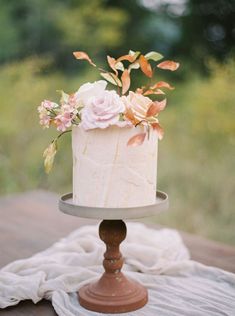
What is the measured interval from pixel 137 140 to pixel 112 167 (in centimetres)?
9

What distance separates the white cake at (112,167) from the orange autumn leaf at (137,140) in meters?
0.03

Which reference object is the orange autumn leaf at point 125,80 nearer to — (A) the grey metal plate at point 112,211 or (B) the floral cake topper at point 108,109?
(B) the floral cake topper at point 108,109

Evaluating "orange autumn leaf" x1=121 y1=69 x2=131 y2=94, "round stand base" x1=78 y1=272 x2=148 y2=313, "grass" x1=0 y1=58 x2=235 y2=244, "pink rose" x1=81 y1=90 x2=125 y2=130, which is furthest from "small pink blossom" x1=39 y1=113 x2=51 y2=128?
"grass" x1=0 y1=58 x2=235 y2=244

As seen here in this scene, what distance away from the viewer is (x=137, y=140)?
1194 millimetres

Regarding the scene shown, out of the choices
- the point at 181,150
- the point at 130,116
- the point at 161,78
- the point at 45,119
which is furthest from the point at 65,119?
the point at 161,78

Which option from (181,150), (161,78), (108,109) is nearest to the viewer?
(108,109)

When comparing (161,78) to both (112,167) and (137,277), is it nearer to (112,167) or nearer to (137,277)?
(137,277)

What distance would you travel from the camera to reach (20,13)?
16.4 ft

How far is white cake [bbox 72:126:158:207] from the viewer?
1222 mm

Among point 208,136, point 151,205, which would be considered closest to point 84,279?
point 151,205

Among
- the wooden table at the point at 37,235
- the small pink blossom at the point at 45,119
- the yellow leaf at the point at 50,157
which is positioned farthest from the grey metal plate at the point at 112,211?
the wooden table at the point at 37,235

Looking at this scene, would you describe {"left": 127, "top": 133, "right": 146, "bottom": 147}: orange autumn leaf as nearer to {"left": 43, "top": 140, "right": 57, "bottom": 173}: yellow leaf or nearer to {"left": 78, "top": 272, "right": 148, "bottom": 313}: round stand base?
{"left": 43, "top": 140, "right": 57, "bottom": 173}: yellow leaf

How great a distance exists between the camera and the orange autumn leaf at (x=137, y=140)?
1193mm

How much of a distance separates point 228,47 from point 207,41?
25 centimetres
